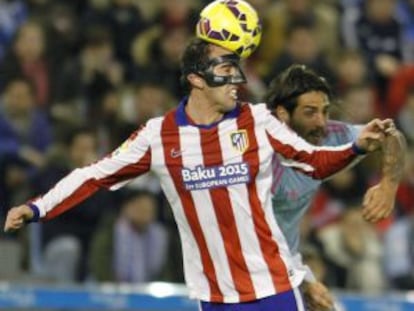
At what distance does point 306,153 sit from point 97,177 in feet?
3.12

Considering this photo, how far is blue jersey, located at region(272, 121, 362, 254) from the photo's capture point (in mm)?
8086

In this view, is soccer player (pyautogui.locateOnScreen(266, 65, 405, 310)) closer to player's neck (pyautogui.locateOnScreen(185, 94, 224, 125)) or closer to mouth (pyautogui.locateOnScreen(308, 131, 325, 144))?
mouth (pyautogui.locateOnScreen(308, 131, 325, 144))

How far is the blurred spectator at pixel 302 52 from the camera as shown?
551 inches

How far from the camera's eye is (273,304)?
25.7 ft

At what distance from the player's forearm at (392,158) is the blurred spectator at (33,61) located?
6.07m

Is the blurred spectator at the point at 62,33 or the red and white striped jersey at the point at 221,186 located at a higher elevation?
the blurred spectator at the point at 62,33

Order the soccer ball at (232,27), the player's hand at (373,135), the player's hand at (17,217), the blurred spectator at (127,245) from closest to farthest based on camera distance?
the player's hand at (373,135) → the player's hand at (17,217) → the soccer ball at (232,27) → the blurred spectator at (127,245)

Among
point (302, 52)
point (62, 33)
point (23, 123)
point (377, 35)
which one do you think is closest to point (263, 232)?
point (23, 123)

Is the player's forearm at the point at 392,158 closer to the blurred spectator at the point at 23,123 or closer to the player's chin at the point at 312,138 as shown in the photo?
the player's chin at the point at 312,138

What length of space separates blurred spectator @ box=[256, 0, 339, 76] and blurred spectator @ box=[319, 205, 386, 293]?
2.02m

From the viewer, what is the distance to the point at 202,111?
7.84 m

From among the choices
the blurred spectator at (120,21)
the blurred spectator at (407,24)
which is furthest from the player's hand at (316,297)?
the blurred spectator at (407,24)

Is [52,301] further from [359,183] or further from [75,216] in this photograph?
[359,183]

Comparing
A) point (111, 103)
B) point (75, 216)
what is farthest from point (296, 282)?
point (111, 103)
